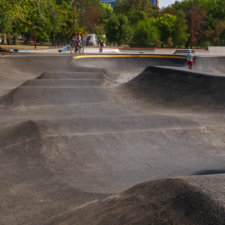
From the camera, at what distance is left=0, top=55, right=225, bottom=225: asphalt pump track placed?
8.91 ft

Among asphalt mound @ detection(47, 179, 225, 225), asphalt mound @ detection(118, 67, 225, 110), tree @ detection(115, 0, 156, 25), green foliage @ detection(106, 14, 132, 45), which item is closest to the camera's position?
asphalt mound @ detection(47, 179, 225, 225)

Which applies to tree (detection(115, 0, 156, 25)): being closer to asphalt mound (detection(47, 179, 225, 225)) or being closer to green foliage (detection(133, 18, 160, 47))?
green foliage (detection(133, 18, 160, 47))

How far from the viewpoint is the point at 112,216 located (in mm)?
2752

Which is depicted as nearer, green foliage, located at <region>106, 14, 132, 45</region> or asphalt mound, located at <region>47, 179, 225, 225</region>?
asphalt mound, located at <region>47, 179, 225, 225</region>

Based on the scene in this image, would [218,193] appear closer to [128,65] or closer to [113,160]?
[113,160]

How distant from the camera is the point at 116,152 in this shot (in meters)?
6.29

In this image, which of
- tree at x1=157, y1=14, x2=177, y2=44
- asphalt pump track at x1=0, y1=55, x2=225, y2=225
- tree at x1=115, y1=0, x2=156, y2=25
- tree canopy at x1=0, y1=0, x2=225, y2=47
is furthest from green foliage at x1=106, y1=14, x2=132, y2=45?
asphalt pump track at x1=0, y1=55, x2=225, y2=225

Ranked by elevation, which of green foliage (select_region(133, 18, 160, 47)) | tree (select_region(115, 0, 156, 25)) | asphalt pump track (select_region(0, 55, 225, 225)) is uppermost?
tree (select_region(115, 0, 156, 25))

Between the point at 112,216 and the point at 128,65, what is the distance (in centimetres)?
2149

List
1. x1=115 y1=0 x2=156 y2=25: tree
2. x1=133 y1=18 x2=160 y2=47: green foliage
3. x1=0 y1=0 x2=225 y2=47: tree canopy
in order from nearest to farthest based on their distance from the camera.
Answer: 1. x1=0 y1=0 x2=225 y2=47: tree canopy
2. x1=133 y1=18 x2=160 y2=47: green foliage
3. x1=115 y1=0 x2=156 y2=25: tree

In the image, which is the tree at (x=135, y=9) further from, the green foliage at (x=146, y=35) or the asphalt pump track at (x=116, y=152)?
the asphalt pump track at (x=116, y=152)

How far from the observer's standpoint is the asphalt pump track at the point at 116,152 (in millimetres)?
2717

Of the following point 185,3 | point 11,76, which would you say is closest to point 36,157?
point 11,76

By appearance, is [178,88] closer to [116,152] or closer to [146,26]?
[116,152]
